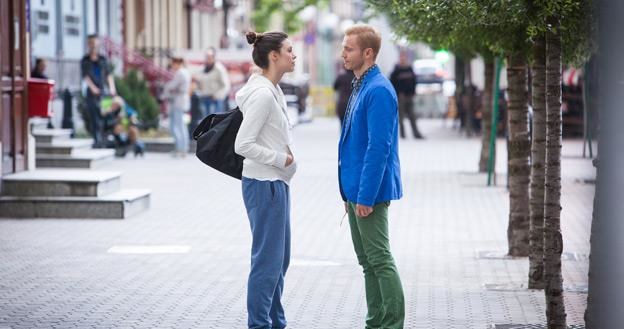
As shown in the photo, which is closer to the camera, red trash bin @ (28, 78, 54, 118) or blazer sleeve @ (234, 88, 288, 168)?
blazer sleeve @ (234, 88, 288, 168)

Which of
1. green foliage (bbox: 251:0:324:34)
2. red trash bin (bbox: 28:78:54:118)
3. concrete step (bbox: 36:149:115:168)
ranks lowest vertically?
concrete step (bbox: 36:149:115:168)

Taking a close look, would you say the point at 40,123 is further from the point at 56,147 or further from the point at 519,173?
the point at 519,173

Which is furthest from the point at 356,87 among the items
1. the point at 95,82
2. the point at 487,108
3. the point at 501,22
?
the point at 95,82

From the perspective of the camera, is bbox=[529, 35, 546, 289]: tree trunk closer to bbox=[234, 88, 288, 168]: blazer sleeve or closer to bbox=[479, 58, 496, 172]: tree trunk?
bbox=[234, 88, 288, 168]: blazer sleeve

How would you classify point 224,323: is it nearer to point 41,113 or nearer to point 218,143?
point 218,143

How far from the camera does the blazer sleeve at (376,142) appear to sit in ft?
24.4

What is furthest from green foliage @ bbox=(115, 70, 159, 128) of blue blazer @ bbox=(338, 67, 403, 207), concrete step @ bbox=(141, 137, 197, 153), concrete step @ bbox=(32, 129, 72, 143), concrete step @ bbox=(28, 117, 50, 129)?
blue blazer @ bbox=(338, 67, 403, 207)

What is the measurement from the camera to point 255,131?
7730mm

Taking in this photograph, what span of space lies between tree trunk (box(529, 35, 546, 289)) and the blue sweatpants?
219 cm

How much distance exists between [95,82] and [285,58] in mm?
17818

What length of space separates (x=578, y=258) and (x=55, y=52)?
19.2 meters

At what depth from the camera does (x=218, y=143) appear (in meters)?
7.96

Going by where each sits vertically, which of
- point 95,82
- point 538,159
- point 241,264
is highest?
point 95,82

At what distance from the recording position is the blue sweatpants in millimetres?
7859
